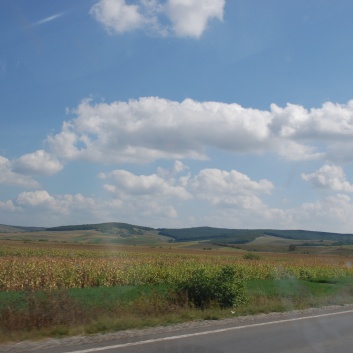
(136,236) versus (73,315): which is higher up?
(136,236)

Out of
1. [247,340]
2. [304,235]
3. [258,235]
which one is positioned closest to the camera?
[247,340]

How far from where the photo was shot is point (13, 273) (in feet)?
76.2

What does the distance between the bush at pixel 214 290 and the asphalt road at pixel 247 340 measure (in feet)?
12.9

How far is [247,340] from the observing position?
34.4ft

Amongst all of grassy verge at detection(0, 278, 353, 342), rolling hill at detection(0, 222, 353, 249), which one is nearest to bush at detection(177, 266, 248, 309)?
grassy verge at detection(0, 278, 353, 342)

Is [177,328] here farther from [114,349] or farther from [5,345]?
[5,345]

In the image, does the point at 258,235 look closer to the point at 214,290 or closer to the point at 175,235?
the point at 175,235

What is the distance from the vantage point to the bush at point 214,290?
17391mm

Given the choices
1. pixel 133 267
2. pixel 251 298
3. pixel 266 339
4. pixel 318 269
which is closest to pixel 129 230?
pixel 318 269

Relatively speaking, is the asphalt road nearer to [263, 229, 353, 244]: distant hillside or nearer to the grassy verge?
the grassy verge

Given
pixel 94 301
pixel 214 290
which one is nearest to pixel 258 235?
pixel 214 290

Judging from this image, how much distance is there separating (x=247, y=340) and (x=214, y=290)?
6977mm

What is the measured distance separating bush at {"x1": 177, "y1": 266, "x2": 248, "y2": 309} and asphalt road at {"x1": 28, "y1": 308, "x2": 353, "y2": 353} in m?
3.93

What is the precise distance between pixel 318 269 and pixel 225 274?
26577 mm
